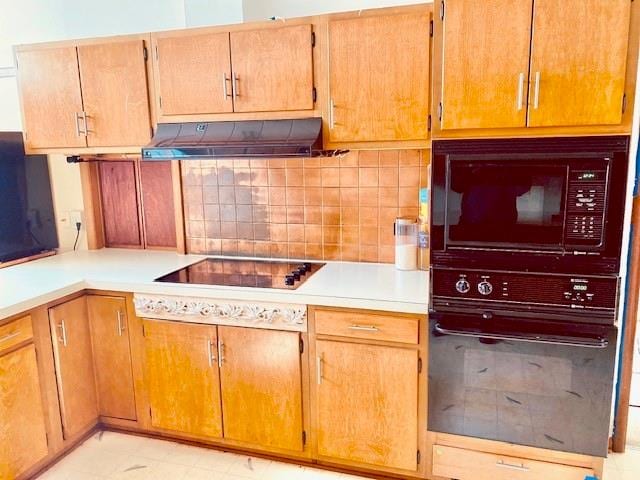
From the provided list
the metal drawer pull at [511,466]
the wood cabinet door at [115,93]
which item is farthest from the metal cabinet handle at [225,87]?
the metal drawer pull at [511,466]

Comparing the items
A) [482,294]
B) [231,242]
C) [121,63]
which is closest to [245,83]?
[121,63]

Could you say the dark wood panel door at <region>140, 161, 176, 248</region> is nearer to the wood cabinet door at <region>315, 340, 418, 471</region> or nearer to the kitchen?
the kitchen

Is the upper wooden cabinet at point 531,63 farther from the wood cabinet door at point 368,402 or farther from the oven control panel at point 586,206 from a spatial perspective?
the wood cabinet door at point 368,402

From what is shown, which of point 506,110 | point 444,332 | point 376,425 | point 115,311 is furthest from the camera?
point 115,311

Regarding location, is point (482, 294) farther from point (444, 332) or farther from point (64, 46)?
point (64, 46)

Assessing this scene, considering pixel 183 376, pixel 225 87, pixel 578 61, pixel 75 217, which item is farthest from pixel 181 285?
pixel 578 61

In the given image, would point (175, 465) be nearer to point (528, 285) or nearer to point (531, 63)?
point (528, 285)

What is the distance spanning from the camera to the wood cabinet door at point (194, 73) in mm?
2295

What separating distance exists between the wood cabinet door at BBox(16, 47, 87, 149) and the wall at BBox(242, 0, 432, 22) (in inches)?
36.8

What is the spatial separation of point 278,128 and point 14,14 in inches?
69.1

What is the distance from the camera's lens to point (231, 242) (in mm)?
2801

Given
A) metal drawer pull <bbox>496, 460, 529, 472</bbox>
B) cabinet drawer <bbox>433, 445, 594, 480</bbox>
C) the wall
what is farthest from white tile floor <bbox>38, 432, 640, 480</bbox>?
the wall

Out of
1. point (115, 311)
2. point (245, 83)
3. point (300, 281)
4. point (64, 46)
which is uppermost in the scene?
point (64, 46)

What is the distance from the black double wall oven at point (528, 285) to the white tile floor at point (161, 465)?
31.8 inches
